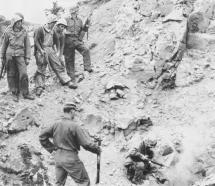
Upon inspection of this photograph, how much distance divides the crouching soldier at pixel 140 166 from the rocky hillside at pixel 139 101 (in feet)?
0.41

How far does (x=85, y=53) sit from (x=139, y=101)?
7.28ft

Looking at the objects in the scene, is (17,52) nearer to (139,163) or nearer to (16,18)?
(16,18)

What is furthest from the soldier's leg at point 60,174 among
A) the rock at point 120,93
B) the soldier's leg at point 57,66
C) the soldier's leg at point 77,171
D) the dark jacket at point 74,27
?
the dark jacket at point 74,27

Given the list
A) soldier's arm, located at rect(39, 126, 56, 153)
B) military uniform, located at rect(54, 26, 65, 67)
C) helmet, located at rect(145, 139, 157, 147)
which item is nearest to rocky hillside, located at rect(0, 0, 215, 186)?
helmet, located at rect(145, 139, 157, 147)

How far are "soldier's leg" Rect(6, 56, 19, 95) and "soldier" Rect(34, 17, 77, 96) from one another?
582mm

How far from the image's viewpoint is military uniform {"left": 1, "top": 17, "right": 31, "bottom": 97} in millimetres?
12094

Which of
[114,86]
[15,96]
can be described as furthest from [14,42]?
[114,86]

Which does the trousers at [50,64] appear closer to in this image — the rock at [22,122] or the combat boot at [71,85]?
the combat boot at [71,85]

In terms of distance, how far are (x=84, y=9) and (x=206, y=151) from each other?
30.0 feet

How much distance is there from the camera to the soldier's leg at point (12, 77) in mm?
12328

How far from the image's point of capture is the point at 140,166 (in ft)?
35.2

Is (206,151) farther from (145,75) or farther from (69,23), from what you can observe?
(69,23)

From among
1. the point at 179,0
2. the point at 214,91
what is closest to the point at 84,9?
the point at 179,0

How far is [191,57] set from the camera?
45.7 ft
